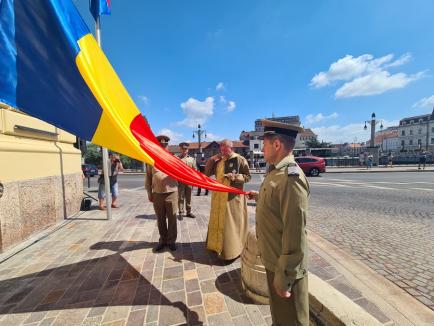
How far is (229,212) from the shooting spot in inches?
135

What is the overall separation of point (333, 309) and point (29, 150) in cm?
577

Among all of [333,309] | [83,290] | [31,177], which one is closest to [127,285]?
[83,290]

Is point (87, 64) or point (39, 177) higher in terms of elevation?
point (87, 64)

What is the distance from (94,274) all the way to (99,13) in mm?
5557

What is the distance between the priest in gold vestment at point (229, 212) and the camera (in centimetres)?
339

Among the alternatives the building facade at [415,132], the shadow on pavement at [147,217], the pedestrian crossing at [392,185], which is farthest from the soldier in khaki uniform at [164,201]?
the building facade at [415,132]

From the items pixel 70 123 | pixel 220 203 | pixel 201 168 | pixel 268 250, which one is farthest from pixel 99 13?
pixel 201 168

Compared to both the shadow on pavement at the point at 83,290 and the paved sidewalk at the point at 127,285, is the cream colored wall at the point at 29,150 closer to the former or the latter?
the paved sidewalk at the point at 127,285

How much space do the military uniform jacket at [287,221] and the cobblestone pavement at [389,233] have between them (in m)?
2.18

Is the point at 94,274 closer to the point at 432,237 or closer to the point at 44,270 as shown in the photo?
the point at 44,270

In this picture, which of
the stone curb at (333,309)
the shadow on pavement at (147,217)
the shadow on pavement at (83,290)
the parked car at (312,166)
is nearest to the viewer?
the stone curb at (333,309)

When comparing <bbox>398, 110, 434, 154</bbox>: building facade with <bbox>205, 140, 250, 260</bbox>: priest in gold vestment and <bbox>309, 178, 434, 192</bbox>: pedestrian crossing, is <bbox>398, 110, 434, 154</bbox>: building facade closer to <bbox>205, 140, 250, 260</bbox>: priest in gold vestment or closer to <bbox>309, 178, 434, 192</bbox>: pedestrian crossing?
<bbox>309, 178, 434, 192</bbox>: pedestrian crossing

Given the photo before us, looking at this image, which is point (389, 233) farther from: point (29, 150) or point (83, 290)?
point (29, 150)

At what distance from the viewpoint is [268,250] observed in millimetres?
1704
